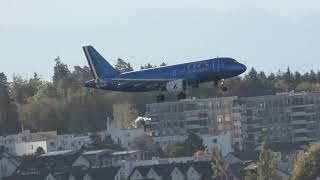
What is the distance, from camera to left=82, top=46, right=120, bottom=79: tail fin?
130m

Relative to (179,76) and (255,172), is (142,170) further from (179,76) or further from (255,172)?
(179,76)

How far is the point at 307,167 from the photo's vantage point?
7426 inches

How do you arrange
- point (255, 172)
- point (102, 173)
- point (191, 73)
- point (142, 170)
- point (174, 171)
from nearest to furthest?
point (191, 73), point (174, 171), point (142, 170), point (255, 172), point (102, 173)

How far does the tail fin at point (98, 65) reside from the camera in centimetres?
12962

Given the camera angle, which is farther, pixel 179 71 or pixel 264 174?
pixel 264 174

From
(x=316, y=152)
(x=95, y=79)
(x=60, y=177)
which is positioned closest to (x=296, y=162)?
(x=316, y=152)

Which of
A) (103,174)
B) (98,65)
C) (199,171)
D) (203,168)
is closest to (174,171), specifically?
(199,171)

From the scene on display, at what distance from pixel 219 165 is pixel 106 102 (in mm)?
15184

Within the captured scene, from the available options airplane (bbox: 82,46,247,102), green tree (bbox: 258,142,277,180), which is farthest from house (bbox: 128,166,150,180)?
airplane (bbox: 82,46,247,102)

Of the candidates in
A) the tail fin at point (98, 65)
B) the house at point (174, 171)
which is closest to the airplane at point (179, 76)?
the tail fin at point (98, 65)

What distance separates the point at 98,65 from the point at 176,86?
14044 mm

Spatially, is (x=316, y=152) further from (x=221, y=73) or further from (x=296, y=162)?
(x=221, y=73)

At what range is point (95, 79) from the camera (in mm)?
→ 128125

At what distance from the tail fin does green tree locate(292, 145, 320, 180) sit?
178ft
